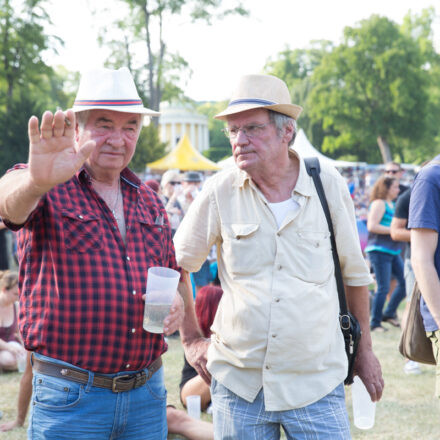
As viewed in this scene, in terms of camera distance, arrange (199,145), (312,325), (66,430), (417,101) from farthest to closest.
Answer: (199,145) → (417,101) → (312,325) → (66,430)

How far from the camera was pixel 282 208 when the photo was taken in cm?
263

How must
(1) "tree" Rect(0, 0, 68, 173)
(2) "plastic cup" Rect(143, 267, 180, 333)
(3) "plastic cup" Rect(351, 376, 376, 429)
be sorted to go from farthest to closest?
(1) "tree" Rect(0, 0, 68, 173), (3) "plastic cup" Rect(351, 376, 376, 429), (2) "plastic cup" Rect(143, 267, 180, 333)

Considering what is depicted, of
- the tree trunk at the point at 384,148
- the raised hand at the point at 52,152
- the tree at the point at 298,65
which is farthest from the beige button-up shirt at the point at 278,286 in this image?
the tree at the point at 298,65

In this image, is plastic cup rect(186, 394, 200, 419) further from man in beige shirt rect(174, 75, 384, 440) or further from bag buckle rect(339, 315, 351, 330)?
bag buckle rect(339, 315, 351, 330)

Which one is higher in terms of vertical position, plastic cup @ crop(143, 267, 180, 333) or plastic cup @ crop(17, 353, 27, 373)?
plastic cup @ crop(143, 267, 180, 333)

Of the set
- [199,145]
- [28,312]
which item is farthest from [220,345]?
[199,145]

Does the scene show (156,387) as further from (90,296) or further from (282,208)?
(282,208)

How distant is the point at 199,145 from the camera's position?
103m

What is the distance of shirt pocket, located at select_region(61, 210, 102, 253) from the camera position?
7.38ft

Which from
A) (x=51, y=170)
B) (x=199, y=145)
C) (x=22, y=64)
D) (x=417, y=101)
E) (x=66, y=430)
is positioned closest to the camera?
(x=51, y=170)

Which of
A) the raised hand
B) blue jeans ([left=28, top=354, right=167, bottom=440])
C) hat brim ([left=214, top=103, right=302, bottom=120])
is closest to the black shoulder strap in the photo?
hat brim ([left=214, top=103, right=302, bottom=120])

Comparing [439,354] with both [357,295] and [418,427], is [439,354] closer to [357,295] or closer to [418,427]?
[357,295]

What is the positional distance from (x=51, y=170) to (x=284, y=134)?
121cm

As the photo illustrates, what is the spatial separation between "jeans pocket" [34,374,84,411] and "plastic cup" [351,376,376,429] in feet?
4.79
